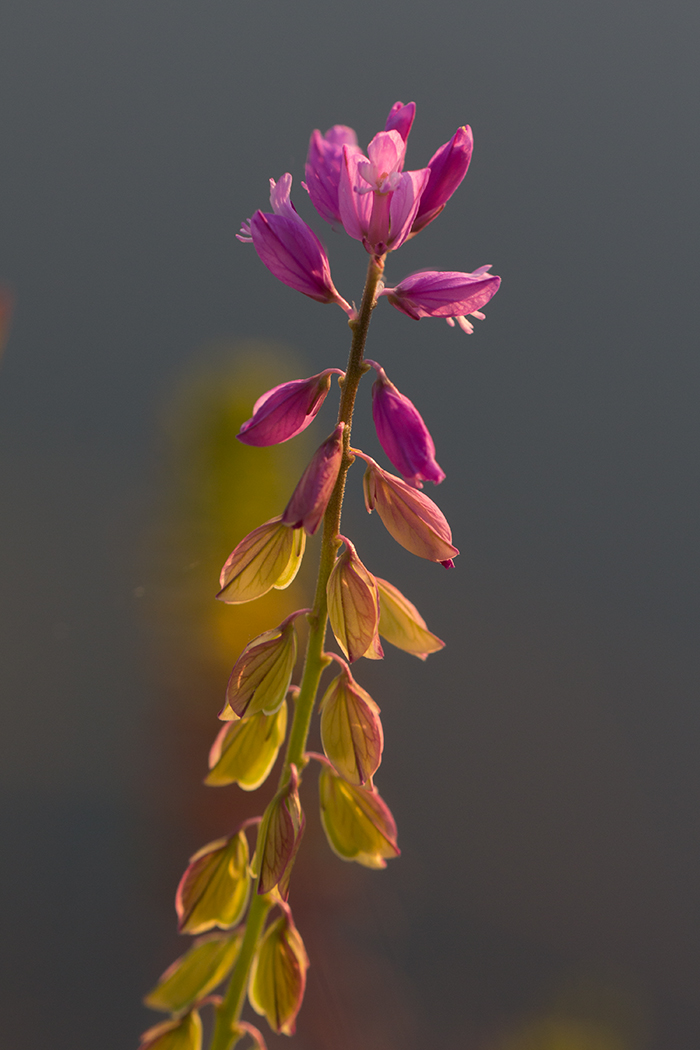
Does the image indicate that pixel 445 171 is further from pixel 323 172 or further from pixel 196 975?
pixel 196 975

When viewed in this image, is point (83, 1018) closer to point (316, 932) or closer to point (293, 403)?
point (316, 932)

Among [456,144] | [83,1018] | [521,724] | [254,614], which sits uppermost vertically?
[456,144]

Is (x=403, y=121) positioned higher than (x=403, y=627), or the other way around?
(x=403, y=121)

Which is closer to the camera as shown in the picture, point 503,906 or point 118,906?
point 118,906

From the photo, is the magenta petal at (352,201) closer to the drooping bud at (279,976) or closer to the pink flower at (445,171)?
the pink flower at (445,171)

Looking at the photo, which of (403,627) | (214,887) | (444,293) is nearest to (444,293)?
(444,293)

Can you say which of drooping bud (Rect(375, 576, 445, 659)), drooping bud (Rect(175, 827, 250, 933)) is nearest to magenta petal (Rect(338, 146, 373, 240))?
drooping bud (Rect(375, 576, 445, 659))

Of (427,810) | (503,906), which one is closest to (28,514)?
(427,810)
